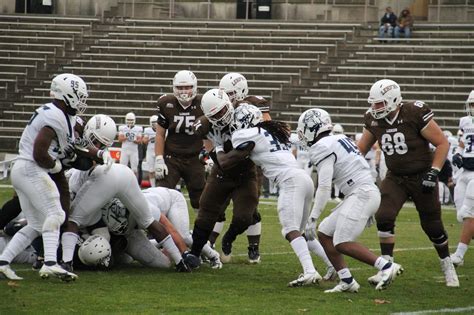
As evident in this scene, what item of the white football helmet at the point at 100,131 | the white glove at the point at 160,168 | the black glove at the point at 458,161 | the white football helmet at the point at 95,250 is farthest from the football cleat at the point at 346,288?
the black glove at the point at 458,161

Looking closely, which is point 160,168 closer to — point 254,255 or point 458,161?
point 254,255

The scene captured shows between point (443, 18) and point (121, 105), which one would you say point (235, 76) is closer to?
point (121, 105)

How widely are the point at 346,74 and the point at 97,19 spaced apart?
841cm

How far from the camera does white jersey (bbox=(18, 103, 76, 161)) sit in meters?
9.41

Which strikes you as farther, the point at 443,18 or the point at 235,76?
the point at 443,18

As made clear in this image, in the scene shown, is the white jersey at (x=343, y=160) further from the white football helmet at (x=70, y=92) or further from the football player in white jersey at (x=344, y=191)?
Result: the white football helmet at (x=70, y=92)

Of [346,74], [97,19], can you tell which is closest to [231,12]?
[97,19]

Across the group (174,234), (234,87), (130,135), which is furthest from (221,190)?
(130,135)

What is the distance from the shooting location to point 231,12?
34.0m

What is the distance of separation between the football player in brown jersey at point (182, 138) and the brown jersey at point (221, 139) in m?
1.35

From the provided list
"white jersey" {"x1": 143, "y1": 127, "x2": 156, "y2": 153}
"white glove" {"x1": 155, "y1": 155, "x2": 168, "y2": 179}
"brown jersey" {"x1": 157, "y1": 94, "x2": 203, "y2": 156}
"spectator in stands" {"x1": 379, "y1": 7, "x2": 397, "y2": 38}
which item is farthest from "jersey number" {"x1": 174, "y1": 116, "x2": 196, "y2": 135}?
"spectator in stands" {"x1": 379, "y1": 7, "x2": 397, "y2": 38}

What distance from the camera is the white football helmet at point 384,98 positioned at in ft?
32.2

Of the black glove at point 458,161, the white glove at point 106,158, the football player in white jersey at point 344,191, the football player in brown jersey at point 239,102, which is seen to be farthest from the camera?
the black glove at point 458,161

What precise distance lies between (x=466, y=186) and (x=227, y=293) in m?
4.38
